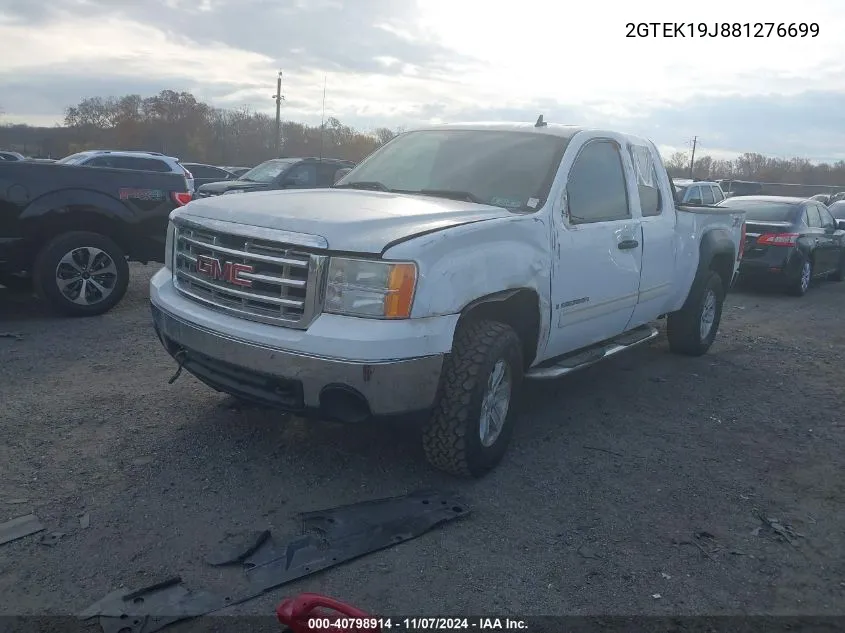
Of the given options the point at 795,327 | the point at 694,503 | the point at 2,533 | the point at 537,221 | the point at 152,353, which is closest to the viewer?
the point at 2,533

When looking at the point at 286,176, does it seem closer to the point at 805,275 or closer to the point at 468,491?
the point at 805,275

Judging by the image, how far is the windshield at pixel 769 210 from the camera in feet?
40.9

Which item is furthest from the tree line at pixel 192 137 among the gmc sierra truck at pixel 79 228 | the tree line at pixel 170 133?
the gmc sierra truck at pixel 79 228

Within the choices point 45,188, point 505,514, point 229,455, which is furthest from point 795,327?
point 45,188

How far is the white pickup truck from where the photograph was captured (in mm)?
3545

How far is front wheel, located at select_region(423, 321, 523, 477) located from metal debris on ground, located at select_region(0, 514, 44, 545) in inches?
73.1

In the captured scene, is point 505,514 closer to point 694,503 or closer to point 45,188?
point 694,503

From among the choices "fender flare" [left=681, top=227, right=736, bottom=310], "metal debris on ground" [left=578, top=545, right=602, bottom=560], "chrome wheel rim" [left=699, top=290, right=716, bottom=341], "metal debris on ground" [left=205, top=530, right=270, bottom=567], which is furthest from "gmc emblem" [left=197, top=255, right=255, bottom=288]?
"chrome wheel rim" [left=699, top=290, right=716, bottom=341]

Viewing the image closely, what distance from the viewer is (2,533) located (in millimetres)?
3285

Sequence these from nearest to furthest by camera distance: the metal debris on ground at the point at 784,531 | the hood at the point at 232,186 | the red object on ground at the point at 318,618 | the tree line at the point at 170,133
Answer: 1. the red object on ground at the point at 318,618
2. the metal debris on ground at the point at 784,531
3. the hood at the point at 232,186
4. the tree line at the point at 170,133

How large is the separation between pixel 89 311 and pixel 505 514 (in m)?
5.16

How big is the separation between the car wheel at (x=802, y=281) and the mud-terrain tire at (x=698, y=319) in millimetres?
5583

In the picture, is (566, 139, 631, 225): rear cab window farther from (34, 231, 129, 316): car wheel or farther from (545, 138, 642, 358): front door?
(34, 231, 129, 316): car wheel

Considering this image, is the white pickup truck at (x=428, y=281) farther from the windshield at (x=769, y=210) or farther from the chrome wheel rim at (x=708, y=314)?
the windshield at (x=769, y=210)
